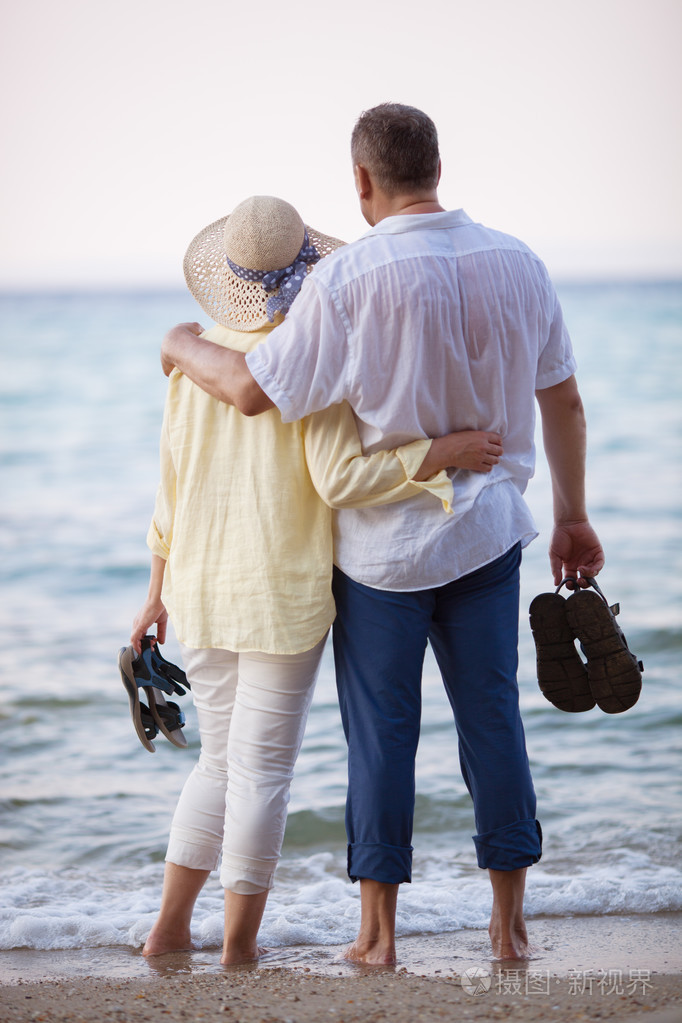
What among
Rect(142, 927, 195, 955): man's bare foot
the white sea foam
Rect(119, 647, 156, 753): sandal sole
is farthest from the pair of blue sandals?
the white sea foam

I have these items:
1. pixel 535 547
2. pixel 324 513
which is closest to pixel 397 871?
pixel 324 513

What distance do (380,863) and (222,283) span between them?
3.77 feet

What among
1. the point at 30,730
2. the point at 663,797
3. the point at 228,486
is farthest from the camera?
the point at 30,730

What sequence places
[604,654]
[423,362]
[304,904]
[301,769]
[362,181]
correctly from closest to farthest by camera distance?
[423,362]
[362,181]
[604,654]
[304,904]
[301,769]

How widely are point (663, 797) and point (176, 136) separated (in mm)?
17811

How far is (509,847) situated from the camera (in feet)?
6.43

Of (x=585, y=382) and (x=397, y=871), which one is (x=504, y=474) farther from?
(x=585, y=382)

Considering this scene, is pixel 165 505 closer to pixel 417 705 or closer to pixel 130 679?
pixel 130 679

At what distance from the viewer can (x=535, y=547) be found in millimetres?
7531

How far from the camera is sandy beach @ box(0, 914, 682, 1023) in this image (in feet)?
5.54

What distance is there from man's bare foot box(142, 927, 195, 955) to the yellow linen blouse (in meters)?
0.70

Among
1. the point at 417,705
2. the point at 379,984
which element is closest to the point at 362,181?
the point at 417,705
